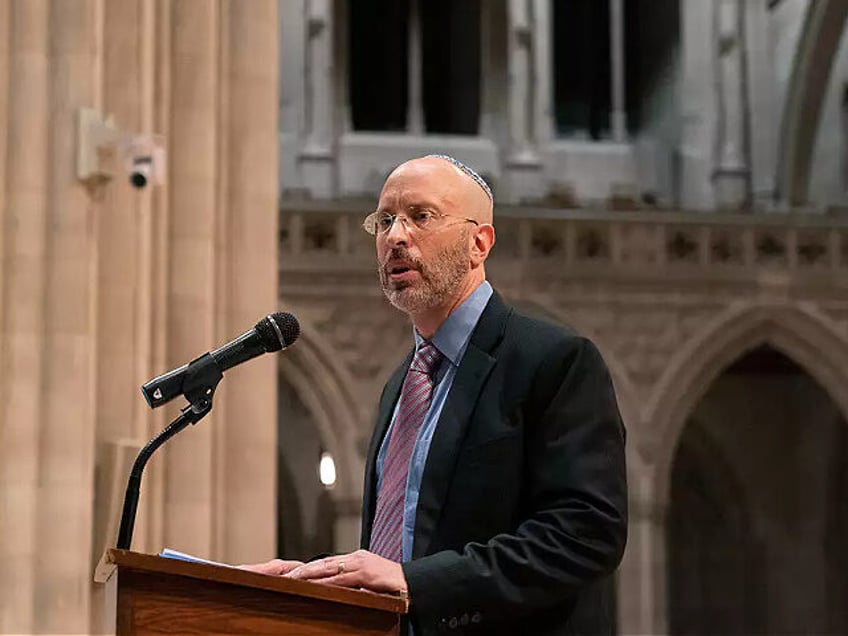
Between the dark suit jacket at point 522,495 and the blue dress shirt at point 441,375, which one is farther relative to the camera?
the blue dress shirt at point 441,375

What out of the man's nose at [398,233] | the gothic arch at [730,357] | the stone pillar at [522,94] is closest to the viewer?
the man's nose at [398,233]

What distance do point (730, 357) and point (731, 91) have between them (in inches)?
86.1

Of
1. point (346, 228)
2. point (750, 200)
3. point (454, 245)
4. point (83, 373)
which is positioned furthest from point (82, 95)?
point (750, 200)

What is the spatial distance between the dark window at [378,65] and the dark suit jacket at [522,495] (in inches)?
400

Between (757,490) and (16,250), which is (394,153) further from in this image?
(16,250)

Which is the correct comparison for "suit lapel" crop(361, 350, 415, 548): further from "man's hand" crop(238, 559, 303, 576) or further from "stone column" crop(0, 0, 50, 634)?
"stone column" crop(0, 0, 50, 634)

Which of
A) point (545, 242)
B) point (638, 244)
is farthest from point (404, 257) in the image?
point (638, 244)

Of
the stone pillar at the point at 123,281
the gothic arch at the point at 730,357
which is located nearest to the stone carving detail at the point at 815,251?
the gothic arch at the point at 730,357

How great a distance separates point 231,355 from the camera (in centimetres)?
181

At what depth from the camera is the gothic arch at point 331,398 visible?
10.3 meters

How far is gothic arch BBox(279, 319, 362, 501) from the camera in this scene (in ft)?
33.9

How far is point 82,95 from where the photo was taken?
4.34 meters

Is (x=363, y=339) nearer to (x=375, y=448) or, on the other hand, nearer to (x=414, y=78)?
(x=414, y=78)

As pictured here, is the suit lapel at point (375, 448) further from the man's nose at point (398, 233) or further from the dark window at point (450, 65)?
the dark window at point (450, 65)
